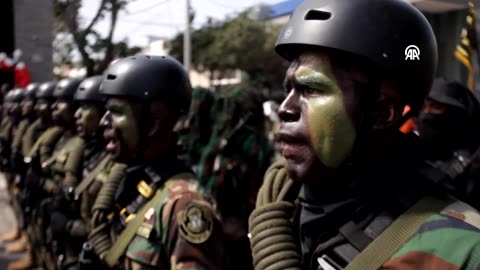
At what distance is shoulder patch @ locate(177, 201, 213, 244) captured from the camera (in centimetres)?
251

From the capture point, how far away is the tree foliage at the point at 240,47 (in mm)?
28938

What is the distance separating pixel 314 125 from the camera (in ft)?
5.22

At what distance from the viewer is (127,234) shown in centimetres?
277

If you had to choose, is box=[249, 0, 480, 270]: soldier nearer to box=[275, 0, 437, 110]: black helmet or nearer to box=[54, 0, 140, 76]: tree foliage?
box=[275, 0, 437, 110]: black helmet

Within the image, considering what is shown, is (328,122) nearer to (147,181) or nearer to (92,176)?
(147,181)

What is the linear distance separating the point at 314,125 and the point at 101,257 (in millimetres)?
1778

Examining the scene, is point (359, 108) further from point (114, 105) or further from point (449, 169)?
point (449, 169)

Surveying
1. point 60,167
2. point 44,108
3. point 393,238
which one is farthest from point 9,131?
point 393,238

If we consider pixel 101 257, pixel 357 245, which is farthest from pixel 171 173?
pixel 357 245

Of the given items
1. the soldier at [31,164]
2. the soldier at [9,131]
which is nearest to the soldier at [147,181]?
the soldier at [31,164]

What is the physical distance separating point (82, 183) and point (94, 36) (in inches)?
65.3

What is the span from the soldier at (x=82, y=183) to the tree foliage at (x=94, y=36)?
48 cm

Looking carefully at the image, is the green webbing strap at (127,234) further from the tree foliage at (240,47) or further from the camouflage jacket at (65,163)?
the tree foliage at (240,47)

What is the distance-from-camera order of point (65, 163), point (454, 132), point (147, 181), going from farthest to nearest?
point (65, 163) < point (454, 132) < point (147, 181)
